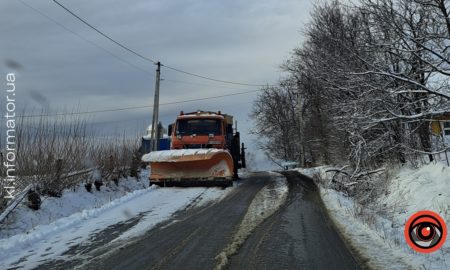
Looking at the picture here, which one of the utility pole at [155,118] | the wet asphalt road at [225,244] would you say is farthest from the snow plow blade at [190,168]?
the utility pole at [155,118]

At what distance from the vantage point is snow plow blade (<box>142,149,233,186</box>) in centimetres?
1368

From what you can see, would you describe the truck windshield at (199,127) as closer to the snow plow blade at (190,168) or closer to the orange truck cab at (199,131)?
the orange truck cab at (199,131)

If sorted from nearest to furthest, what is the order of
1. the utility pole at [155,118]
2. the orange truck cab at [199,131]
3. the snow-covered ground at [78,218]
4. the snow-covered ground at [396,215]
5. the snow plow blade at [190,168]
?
the snow-covered ground at [396,215] → the snow-covered ground at [78,218] → the snow plow blade at [190,168] → the orange truck cab at [199,131] → the utility pole at [155,118]

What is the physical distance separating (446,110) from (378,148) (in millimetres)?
3840

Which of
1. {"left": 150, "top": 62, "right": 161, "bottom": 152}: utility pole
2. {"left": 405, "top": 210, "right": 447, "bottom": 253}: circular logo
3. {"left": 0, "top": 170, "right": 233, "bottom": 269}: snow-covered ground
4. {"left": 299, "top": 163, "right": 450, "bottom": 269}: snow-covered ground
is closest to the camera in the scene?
{"left": 405, "top": 210, "right": 447, "bottom": 253}: circular logo

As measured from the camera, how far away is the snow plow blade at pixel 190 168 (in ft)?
44.9

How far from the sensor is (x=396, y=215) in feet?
33.6

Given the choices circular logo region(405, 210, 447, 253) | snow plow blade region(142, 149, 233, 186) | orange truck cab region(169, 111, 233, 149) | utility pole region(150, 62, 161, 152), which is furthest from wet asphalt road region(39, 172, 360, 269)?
utility pole region(150, 62, 161, 152)

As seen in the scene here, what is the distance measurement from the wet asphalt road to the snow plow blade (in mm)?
4563

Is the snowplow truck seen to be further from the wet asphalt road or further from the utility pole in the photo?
the utility pole

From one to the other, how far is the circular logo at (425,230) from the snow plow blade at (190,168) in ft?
29.2

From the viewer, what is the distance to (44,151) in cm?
1055

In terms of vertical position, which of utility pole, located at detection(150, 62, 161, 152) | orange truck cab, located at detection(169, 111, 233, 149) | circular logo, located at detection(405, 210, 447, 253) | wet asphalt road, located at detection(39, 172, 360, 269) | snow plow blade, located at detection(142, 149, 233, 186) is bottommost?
wet asphalt road, located at detection(39, 172, 360, 269)

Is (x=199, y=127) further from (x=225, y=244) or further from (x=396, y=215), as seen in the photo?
(x=225, y=244)
